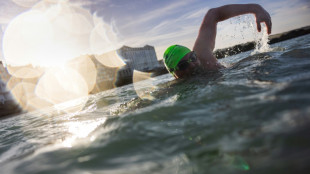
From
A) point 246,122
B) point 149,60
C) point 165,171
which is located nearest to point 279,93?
point 246,122

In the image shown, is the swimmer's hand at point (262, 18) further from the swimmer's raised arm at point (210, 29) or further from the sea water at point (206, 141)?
the sea water at point (206, 141)

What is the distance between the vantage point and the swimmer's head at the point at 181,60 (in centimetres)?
405

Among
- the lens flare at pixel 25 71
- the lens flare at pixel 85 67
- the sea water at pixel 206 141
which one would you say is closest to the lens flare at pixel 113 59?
the lens flare at pixel 85 67

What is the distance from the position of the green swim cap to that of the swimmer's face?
0.10 m

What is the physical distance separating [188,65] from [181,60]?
208 millimetres

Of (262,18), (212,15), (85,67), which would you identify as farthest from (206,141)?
(85,67)

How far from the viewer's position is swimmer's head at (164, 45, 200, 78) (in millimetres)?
4051

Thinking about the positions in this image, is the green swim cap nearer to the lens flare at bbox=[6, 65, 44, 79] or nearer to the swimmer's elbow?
the swimmer's elbow

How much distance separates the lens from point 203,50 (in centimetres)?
417

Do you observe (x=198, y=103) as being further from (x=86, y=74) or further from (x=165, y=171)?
(x=86, y=74)

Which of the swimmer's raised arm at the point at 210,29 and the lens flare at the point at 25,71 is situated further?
the lens flare at the point at 25,71

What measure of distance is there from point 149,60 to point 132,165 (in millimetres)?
93442

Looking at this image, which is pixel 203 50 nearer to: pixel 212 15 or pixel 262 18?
pixel 212 15

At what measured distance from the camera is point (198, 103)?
6.83 ft
